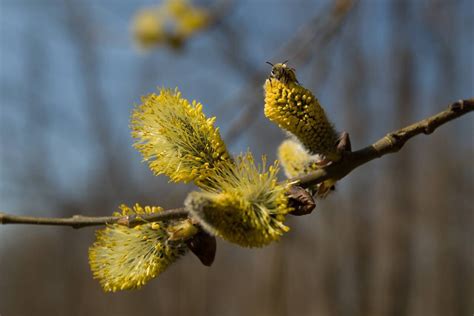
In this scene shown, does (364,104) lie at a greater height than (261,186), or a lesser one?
greater

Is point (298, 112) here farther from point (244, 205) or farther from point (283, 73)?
point (244, 205)

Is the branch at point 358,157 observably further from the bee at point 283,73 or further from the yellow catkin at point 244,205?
the bee at point 283,73

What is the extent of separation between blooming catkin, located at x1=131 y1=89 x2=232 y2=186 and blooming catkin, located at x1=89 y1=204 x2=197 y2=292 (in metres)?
0.09

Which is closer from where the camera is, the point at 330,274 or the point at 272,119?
the point at 272,119

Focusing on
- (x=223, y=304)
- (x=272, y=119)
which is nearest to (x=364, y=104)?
(x=272, y=119)

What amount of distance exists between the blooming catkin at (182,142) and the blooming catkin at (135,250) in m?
0.09

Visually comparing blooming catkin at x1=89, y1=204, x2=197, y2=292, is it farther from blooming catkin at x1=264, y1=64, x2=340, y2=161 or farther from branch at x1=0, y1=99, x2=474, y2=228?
blooming catkin at x1=264, y1=64, x2=340, y2=161

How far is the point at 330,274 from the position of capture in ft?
14.0

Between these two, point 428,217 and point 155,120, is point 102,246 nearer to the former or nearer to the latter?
point 155,120

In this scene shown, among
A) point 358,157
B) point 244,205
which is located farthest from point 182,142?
point 358,157

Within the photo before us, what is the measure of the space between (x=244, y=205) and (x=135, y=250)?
9.5 inches

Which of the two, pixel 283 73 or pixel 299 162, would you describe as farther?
pixel 299 162

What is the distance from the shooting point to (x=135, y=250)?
88 centimetres

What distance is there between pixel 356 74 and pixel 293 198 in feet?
12.6
